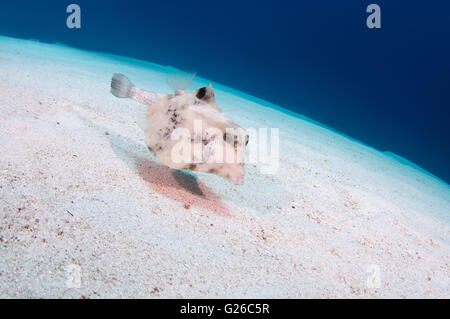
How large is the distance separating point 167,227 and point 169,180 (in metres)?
0.87

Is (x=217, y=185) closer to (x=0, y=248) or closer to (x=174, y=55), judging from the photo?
(x=0, y=248)

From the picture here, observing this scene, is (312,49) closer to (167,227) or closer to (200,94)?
(200,94)

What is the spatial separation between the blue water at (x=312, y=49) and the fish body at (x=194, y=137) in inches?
965

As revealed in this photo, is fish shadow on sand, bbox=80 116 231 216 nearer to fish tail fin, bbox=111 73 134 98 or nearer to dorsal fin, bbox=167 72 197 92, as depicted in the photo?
fish tail fin, bbox=111 73 134 98

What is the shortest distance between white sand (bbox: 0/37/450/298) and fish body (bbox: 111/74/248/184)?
51 cm

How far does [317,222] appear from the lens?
311cm

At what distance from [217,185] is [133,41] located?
47476 millimetres

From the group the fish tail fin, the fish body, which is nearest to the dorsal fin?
the fish body

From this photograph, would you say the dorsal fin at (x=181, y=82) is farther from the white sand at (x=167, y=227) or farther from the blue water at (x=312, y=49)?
the blue water at (x=312, y=49)

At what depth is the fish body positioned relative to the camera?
7.64 ft

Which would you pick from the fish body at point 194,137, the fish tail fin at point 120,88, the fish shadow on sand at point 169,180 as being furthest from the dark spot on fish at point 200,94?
the fish shadow on sand at point 169,180

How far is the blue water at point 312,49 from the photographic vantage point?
27.9 m

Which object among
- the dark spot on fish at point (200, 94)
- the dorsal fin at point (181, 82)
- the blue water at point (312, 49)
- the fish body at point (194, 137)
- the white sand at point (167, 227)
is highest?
the blue water at point (312, 49)
